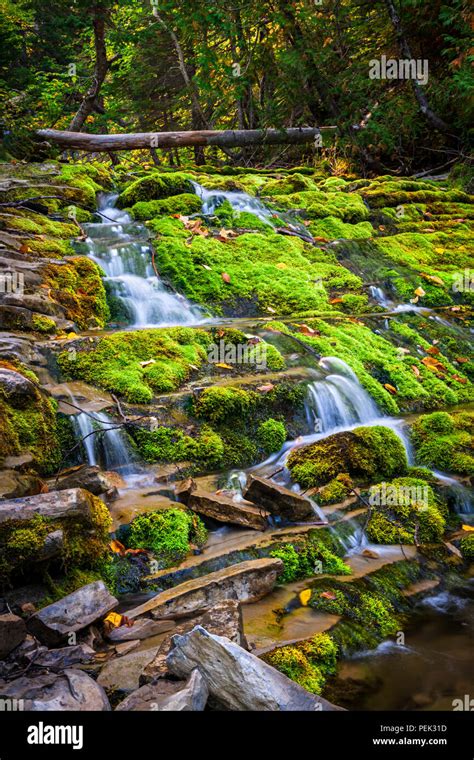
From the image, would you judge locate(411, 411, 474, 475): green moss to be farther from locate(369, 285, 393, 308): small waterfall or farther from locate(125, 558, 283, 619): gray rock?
locate(369, 285, 393, 308): small waterfall

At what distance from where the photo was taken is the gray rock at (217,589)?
3.47 meters

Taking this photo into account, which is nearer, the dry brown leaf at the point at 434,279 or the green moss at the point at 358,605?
the green moss at the point at 358,605

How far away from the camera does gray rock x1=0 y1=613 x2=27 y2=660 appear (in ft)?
9.30

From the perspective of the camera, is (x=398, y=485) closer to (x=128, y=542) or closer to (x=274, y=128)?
(x=128, y=542)

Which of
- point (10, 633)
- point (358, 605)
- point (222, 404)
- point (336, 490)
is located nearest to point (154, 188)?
point (222, 404)

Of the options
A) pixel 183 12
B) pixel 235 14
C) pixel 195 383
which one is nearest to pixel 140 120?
pixel 235 14

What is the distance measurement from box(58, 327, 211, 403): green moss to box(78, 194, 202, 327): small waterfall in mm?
1165

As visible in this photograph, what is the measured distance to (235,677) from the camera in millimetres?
2486

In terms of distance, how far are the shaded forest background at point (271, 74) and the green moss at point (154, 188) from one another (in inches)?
103

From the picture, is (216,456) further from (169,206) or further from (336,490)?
(169,206)

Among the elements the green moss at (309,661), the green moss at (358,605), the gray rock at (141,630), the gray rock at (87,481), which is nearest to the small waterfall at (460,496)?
the green moss at (358,605)

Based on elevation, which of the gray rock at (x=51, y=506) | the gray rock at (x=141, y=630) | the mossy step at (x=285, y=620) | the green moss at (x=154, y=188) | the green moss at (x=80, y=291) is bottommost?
the mossy step at (x=285, y=620)

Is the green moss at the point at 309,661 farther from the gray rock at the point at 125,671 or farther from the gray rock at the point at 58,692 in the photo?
the gray rock at the point at 58,692

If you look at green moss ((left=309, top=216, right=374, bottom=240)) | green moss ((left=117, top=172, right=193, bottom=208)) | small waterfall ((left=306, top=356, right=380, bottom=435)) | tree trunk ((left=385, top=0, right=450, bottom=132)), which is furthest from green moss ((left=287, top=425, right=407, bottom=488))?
tree trunk ((left=385, top=0, right=450, bottom=132))
